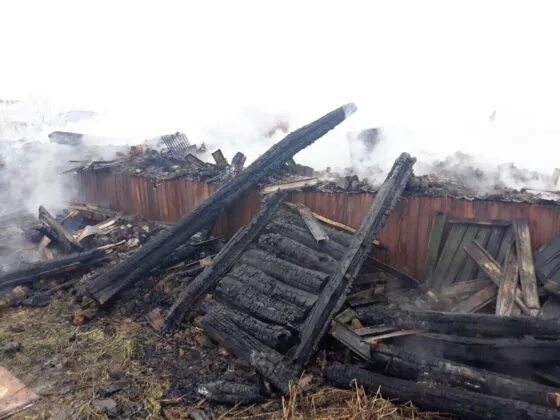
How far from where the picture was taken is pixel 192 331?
6.56 m

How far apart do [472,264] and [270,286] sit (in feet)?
11.6

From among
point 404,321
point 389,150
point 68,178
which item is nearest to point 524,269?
point 404,321

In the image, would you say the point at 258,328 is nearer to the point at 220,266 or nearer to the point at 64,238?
the point at 220,266

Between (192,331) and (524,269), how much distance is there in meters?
5.49

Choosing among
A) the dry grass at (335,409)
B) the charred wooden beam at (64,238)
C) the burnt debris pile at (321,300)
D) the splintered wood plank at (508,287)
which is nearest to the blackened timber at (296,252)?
the burnt debris pile at (321,300)

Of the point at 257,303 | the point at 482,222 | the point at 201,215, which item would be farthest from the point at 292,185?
the point at 482,222

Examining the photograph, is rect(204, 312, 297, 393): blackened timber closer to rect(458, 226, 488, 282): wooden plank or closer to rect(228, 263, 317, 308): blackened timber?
rect(228, 263, 317, 308): blackened timber

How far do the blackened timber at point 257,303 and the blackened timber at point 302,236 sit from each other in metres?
1.33

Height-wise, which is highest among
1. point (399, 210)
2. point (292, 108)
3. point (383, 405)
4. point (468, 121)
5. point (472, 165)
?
point (292, 108)

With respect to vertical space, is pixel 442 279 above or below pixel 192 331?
above

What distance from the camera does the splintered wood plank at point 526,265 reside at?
5668 millimetres

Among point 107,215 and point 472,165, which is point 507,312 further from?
point 107,215

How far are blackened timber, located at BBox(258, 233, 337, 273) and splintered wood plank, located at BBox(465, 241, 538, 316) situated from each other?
8.01 feet

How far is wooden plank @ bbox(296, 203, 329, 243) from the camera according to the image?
6945mm
